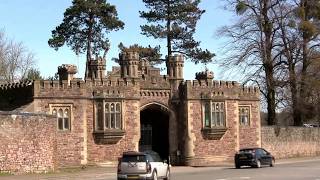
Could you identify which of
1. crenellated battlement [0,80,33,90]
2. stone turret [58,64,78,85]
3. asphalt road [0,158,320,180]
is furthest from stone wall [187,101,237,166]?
crenellated battlement [0,80,33,90]

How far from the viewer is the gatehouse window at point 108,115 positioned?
137 ft

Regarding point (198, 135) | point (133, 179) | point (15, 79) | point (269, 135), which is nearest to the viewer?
point (133, 179)

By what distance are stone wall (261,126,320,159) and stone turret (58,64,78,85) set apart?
56.3ft

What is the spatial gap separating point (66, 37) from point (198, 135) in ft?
77.1

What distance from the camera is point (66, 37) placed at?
211 feet

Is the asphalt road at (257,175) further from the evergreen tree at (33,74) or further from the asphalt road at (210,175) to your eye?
the evergreen tree at (33,74)

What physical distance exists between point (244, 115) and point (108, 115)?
12.7 metres

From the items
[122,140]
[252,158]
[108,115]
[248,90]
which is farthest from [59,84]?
[248,90]

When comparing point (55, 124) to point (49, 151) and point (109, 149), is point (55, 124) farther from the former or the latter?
point (109, 149)

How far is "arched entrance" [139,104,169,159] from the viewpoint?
46.4 meters

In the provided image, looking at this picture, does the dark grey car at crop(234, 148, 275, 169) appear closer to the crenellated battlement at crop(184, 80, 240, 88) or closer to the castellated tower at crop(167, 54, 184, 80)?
the crenellated battlement at crop(184, 80, 240, 88)

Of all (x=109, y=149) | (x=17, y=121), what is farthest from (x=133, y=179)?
(x=109, y=149)

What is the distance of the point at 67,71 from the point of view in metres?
42.7

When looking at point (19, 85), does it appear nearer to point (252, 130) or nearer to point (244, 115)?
point (244, 115)
